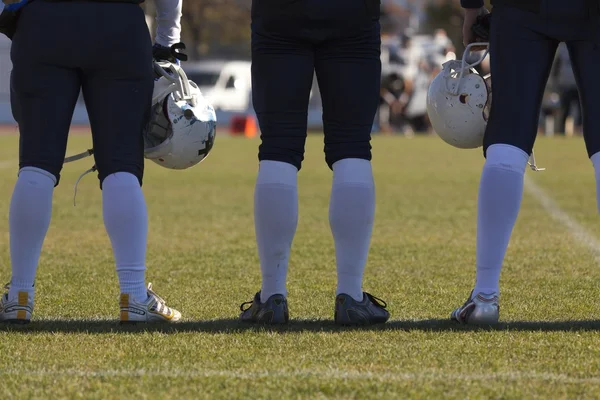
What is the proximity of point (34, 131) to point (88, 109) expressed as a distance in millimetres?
212

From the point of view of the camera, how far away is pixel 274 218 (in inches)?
185

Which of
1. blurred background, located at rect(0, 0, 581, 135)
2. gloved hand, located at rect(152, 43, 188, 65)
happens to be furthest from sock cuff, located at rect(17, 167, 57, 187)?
blurred background, located at rect(0, 0, 581, 135)

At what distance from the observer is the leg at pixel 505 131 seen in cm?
467

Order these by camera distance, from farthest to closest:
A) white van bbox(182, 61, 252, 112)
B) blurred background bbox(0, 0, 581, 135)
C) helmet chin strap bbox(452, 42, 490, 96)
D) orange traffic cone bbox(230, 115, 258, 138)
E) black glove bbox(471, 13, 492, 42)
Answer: white van bbox(182, 61, 252, 112)
blurred background bbox(0, 0, 581, 135)
orange traffic cone bbox(230, 115, 258, 138)
helmet chin strap bbox(452, 42, 490, 96)
black glove bbox(471, 13, 492, 42)

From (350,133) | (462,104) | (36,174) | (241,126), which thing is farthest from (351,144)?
(241,126)

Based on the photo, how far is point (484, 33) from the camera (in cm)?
496

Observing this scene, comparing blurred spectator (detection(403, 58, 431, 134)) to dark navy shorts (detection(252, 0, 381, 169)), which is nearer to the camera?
dark navy shorts (detection(252, 0, 381, 169))

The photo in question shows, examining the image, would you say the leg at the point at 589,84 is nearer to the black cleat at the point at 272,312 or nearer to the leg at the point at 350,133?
the leg at the point at 350,133

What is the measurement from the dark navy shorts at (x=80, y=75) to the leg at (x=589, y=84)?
61.6 inches

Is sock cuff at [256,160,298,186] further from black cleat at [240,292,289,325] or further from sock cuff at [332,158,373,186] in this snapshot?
black cleat at [240,292,289,325]

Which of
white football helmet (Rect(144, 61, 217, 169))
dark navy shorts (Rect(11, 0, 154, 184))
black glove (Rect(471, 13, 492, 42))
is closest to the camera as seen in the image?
dark navy shorts (Rect(11, 0, 154, 184))

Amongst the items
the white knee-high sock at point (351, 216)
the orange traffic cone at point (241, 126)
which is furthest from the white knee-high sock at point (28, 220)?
the orange traffic cone at point (241, 126)

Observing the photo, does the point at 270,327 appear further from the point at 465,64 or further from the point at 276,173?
the point at 465,64

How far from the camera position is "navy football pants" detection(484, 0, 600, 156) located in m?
4.63
